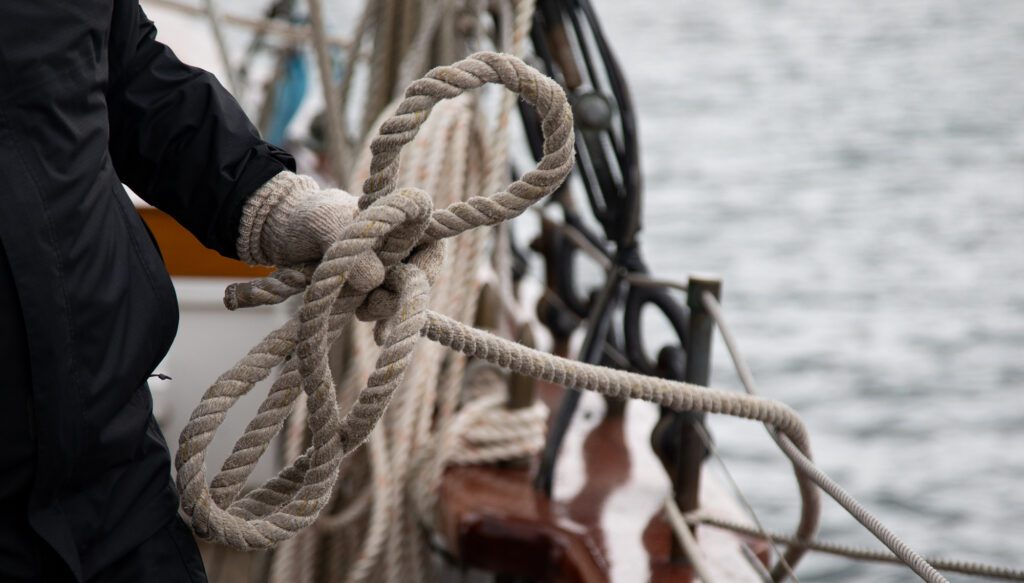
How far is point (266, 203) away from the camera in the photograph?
43.6 inches

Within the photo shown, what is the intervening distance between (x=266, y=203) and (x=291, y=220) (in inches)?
1.5

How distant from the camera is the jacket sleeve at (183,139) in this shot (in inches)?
43.8

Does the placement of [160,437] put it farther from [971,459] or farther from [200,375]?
[971,459]

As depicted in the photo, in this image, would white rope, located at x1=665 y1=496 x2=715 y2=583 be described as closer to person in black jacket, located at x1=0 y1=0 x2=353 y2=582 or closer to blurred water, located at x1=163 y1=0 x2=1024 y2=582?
Result: person in black jacket, located at x1=0 y1=0 x2=353 y2=582

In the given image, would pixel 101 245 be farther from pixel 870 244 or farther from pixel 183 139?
pixel 870 244

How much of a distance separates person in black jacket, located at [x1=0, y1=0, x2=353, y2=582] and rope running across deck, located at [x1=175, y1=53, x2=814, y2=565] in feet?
0.15

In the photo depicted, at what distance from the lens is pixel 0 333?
921 mm

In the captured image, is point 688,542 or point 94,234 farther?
point 688,542

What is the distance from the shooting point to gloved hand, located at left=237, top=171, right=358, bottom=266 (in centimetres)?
107

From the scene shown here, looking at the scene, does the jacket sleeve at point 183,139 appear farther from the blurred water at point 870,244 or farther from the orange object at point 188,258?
the blurred water at point 870,244

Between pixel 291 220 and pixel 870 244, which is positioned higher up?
pixel 291 220

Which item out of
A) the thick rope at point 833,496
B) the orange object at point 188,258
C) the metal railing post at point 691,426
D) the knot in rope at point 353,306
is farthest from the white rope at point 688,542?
the orange object at point 188,258

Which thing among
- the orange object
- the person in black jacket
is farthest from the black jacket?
the orange object

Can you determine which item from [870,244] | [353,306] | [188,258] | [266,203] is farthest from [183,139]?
[870,244]
